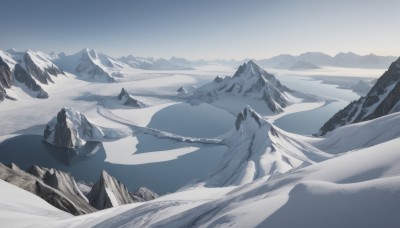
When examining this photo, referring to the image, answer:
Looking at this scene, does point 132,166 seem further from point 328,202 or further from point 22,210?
point 328,202

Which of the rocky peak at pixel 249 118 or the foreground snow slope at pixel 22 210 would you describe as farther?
the rocky peak at pixel 249 118

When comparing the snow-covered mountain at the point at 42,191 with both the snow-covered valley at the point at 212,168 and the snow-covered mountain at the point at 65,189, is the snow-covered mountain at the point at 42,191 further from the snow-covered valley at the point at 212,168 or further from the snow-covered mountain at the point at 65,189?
the snow-covered valley at the point at 212,168

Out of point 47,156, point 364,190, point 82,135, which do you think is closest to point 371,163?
point 364,190

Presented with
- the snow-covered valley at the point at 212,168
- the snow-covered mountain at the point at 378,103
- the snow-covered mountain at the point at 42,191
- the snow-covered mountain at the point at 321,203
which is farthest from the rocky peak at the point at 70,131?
the snow-covered mountain at the point at 321,203

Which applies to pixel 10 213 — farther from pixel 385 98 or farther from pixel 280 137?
pixel 385 98

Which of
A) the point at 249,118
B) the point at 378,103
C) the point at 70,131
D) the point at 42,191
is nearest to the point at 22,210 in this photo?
the point at 42,191

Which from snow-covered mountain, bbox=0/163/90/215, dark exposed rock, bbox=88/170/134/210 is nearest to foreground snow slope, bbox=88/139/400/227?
snow-covered mountain, bbox=0/163/90/215

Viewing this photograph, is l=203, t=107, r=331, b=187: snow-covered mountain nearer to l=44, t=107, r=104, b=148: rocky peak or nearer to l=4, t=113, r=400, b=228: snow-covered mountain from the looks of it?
l=4, t=113, r=400, b=228: snow-covered mountain
